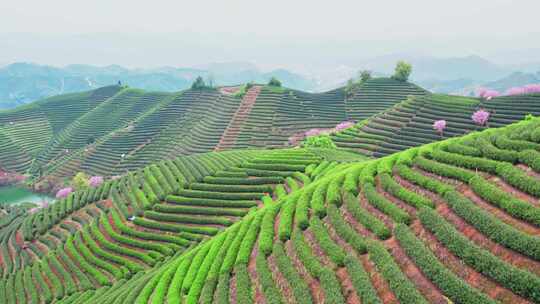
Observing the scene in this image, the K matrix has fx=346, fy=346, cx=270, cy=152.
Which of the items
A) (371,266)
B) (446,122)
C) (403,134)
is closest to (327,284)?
(371,266)

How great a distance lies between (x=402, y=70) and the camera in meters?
110

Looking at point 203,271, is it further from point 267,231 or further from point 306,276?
point 306,276

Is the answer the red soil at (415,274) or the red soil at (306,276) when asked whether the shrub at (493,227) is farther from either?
the red soil at (306,276)

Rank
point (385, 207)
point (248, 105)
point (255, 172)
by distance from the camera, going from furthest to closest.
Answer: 1. point (248, 105)
2. point (255, 172)
3. point (385, 207)

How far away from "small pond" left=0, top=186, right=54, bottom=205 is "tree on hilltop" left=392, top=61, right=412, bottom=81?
351ft

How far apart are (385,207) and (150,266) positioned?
2728 cm

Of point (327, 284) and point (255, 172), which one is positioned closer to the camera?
point (327, 284)

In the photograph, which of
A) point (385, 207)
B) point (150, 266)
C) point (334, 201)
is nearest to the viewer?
point (385, 207)

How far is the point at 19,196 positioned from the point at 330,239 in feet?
334

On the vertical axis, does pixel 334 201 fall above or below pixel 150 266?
above

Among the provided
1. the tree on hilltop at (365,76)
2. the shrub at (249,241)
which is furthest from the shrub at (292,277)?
the tree on hilltop at (365,76)

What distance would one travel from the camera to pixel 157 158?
325 feet

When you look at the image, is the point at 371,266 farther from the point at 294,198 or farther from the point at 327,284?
the point at 294,198

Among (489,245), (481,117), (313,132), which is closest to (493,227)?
(489,245)
